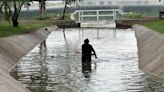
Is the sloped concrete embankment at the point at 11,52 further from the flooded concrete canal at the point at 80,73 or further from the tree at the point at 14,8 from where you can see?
the tree at the point at 14,8

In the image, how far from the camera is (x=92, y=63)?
33.8 meters

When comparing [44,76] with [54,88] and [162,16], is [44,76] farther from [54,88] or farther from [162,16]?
[162,16]

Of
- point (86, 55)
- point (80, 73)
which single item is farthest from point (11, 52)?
point (80, 73)

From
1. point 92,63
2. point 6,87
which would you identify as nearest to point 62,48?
Answer: point 92,63

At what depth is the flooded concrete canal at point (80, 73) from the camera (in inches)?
970

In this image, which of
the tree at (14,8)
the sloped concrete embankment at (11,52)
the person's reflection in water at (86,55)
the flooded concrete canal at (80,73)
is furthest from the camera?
the tree at (14,8)

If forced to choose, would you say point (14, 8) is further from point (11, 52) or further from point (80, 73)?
point (80, 73)

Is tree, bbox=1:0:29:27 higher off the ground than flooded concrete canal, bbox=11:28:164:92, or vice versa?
flooded concrete canal, bbox=11:28:164:92

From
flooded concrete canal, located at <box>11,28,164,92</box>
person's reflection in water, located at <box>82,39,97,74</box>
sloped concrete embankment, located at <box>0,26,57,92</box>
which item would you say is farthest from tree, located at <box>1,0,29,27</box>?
person's reflection in water, located at <box>82,39,97,74</box>

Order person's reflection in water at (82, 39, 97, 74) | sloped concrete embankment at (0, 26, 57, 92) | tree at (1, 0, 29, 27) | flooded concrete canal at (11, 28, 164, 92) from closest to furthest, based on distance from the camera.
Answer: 1. sloped concrete embankment at (0, 26, 57, 92)
2. flooded concrete canal at (11, 28, 164, 92)
3. person's reflection in water at (82, 39, 97, 74)
4. tree at (1, 0, 29, 27)

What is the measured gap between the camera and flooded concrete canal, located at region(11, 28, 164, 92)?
24641 millimetres

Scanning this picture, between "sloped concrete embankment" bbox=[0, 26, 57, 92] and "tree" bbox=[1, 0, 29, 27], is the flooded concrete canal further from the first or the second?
"tree" bbox=[1, 0, 29, 27]

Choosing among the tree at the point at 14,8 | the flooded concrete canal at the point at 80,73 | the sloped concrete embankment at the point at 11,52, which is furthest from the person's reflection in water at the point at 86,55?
the tree at the point at 14,8

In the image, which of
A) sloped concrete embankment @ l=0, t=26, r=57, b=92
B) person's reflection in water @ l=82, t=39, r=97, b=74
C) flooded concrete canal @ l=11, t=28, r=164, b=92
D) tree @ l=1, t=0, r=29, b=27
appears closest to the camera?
sloped concrete embankment @ l=0, t=26, r=57, b=92
